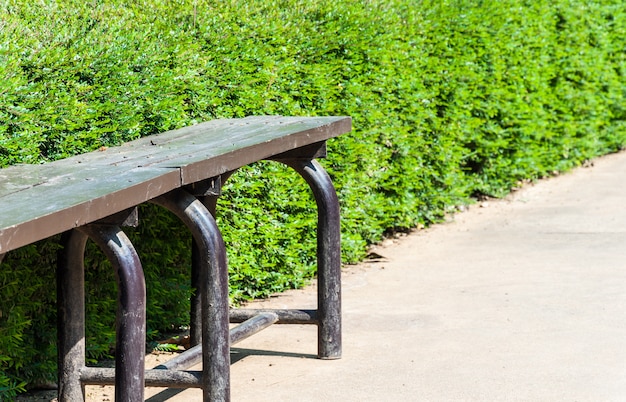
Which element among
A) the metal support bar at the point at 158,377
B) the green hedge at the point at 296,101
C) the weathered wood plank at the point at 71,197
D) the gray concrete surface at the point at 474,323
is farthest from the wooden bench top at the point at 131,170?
the gray concrete surface at the point at 474,323

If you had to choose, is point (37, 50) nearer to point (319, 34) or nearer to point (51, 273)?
point (51, 273)

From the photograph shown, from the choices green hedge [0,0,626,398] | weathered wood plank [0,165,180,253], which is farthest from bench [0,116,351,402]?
green hedge [0,0,626,398]

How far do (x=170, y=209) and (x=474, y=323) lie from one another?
251 centimetres

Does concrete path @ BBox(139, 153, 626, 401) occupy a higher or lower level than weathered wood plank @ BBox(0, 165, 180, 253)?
lower

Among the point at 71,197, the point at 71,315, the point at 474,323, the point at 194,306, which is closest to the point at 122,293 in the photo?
the point at 71,197

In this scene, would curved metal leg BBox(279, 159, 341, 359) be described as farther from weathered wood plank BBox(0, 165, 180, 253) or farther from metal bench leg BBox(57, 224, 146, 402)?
weathered wood plank BBox(0, 165, 180, 253)

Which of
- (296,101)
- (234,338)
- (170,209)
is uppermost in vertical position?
(296,101)

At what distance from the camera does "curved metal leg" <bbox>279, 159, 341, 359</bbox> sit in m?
5.57

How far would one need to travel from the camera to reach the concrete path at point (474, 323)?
5145 mm

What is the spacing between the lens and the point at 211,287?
14.5ft

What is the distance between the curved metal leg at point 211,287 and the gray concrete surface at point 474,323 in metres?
0.59

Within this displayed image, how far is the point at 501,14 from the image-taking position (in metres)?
9.55

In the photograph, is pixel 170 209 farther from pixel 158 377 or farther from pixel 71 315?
pixel 158 377

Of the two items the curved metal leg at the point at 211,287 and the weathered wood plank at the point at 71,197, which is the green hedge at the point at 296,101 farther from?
the curved metal leg at the point at 211,287
